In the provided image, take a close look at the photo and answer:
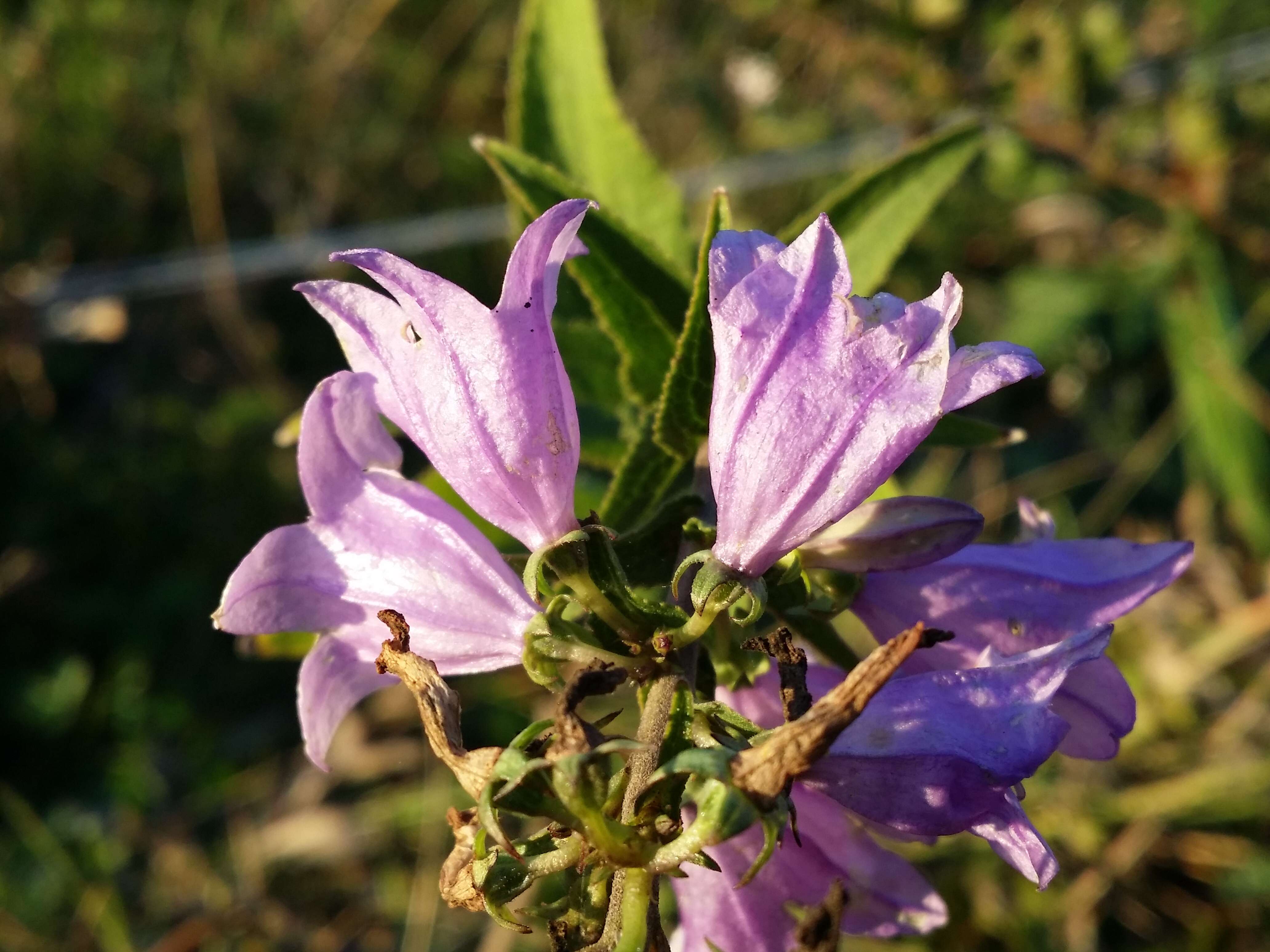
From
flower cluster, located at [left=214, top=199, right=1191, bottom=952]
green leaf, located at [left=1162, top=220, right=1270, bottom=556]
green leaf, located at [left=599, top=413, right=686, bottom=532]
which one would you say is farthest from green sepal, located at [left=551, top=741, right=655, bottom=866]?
green leaf, located at [left=1162, top=220, right=1270, bottom=556]

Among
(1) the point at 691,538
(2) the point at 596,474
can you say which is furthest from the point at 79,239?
(1) the point at 691,538

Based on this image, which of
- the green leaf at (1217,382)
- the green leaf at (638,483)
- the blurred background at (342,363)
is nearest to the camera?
the green leaf at (638,483)

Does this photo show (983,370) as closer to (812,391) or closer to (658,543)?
(812,391)

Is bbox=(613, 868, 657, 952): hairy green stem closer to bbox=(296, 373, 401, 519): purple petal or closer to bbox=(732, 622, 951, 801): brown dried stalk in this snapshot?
bbox=(732, 622, 951, 801): brown dried stalk

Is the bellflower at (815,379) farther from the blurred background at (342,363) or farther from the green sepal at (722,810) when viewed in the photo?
the blurred background at (342,363)

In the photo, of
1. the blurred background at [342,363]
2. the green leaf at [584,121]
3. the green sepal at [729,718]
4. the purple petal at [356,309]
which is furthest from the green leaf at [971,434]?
the blurred background at [342,363]

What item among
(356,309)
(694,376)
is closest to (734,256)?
(694,376)
